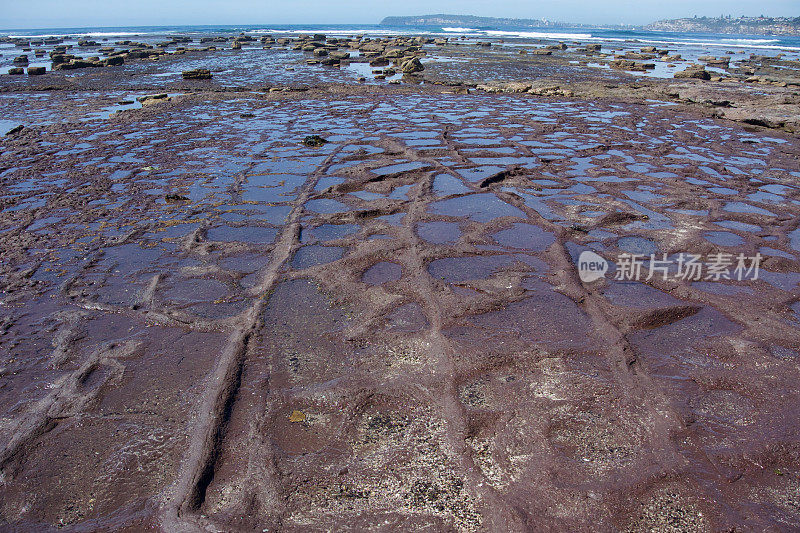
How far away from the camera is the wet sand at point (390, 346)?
286cm

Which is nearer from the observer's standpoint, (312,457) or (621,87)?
(312,457)

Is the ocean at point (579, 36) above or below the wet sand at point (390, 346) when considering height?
above

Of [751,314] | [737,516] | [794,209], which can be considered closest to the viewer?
[737,516]

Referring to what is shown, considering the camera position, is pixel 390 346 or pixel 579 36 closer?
pixel 390 346

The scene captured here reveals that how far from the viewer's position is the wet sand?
2863mm

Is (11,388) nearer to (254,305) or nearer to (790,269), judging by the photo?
(254,305)

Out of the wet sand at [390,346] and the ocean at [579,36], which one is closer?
the wet sand at [390,346]

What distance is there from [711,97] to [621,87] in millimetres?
3601

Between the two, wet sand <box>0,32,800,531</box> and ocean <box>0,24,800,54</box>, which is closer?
wet sand <box>0,32,800,531</box>

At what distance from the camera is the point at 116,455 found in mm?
3115

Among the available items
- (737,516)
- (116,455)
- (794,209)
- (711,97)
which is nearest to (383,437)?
(116,455)

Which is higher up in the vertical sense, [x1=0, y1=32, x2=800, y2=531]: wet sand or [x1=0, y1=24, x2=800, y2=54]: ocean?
[x1=0, y1=24, x2=800, y2=54]: ocean

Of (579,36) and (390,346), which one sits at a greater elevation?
(579,36)

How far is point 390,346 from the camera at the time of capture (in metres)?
4.20
